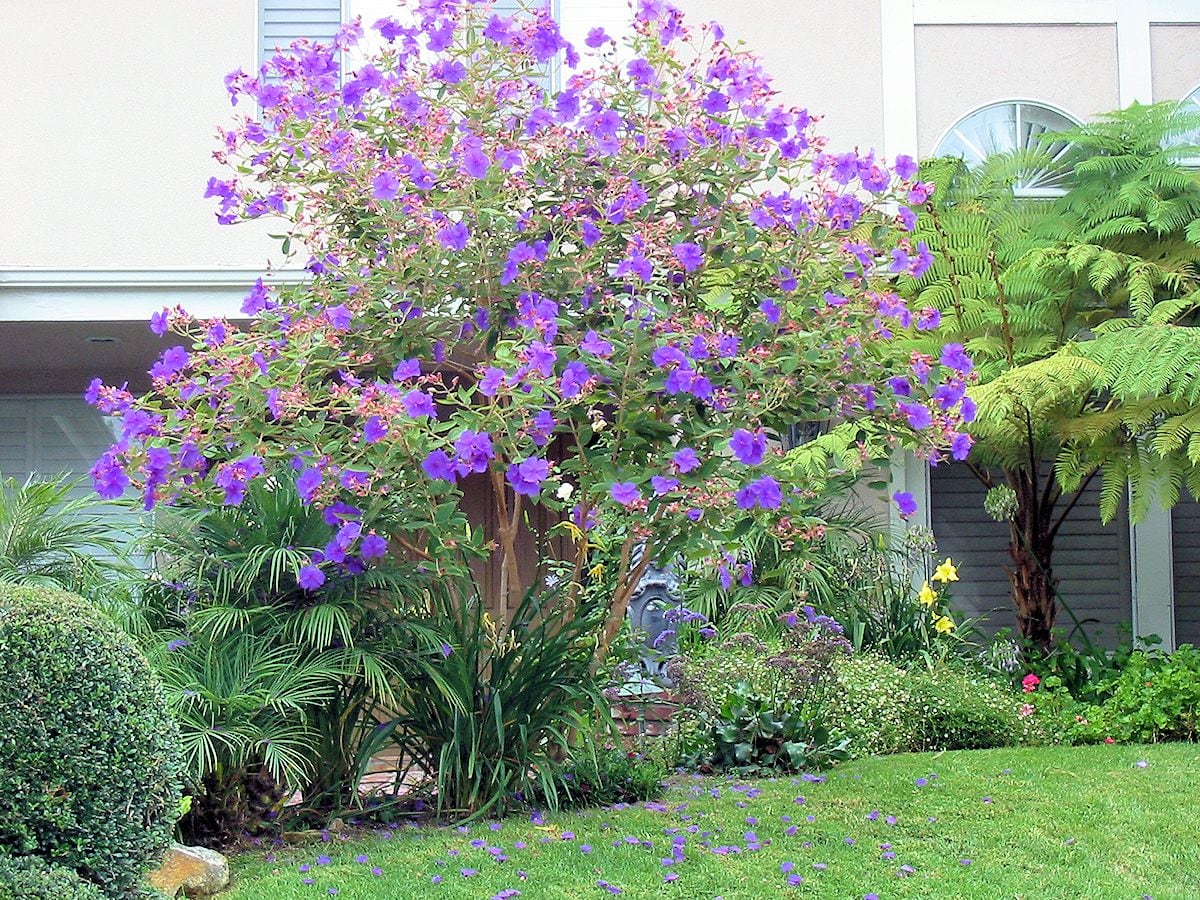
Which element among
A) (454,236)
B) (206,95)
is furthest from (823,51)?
(454,236)

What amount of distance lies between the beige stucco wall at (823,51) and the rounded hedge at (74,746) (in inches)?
272

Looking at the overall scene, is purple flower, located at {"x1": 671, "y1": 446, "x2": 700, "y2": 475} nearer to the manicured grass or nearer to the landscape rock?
the manicured grass

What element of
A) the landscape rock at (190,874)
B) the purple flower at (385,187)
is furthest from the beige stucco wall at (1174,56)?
the landscape rock at (190,874)

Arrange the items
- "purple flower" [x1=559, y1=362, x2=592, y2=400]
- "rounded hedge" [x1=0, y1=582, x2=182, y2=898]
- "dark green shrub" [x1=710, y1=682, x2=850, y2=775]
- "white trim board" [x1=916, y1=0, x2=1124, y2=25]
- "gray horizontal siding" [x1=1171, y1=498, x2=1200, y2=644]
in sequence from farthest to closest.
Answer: "gray horizontal siding" [x1=1171, y1=498, x2=1200, y2=644] < "white trim board" [x1=916, y1=0, x2=1124, y2=25] < "dark green shrub" [x1=710, y1=682, x2=850, y2=775] < "purple flower" [x1=559, y1=362, x2=592, y2=400] < "rounded hedge" [x1=0, y1=582, x2=182, y2=898]

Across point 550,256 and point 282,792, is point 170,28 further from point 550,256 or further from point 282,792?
point 282,792

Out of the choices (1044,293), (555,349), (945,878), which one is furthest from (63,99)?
(945,878)

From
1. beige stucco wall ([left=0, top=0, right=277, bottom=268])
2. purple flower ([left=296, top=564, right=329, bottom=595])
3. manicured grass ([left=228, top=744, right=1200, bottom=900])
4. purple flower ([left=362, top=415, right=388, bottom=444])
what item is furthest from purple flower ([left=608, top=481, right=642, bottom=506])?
beige stucco wall ([left=0, top=0, right=277, bottom=268])

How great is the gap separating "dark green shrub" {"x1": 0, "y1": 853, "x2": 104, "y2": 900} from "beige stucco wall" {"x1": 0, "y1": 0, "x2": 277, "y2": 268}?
6.05 meters

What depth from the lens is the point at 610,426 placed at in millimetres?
5383

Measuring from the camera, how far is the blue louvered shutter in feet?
31.0

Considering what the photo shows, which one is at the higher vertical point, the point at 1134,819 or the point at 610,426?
the point at 610,426

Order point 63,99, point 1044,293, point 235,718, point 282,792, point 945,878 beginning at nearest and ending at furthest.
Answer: point 945,878, point 235,718, point 282,792, point 1044,293, point 63,99

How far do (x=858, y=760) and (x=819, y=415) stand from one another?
2269mm

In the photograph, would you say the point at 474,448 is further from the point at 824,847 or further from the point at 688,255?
the point at 824,847
